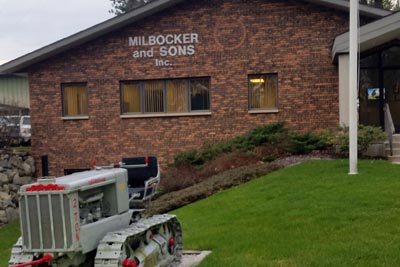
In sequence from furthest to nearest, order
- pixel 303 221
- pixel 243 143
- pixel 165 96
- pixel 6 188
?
pixel 165 96, pixel 243 143, pixel 6 188, pixel 303 221

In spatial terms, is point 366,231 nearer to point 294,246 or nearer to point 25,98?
point 294,246

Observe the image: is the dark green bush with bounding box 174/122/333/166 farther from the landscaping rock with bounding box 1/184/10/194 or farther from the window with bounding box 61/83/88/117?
the landscaping rock with bounding box 1/184/10/194

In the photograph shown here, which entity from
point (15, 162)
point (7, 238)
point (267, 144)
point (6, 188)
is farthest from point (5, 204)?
point (267, 144)

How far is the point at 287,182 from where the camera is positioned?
12539 mm

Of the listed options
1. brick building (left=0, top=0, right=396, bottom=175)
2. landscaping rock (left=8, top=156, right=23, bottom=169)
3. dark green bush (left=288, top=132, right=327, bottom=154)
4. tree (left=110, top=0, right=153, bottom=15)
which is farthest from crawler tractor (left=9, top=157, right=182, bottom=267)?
tree (left=110, top=0, right=153, bottom=15)

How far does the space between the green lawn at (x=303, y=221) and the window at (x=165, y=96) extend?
7.40 metres

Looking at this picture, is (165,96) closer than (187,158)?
No

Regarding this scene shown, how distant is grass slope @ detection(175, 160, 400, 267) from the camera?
276 inches

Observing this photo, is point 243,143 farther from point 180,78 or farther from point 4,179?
point 4,179

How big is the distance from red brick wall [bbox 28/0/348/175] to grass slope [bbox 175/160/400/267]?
6.46 metres

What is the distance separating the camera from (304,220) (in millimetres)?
8797

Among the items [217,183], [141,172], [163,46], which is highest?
[163,46]

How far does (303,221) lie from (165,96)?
495 inches

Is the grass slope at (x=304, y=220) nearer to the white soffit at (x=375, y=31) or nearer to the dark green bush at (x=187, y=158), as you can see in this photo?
the white soffit at (x=375, y=31)
